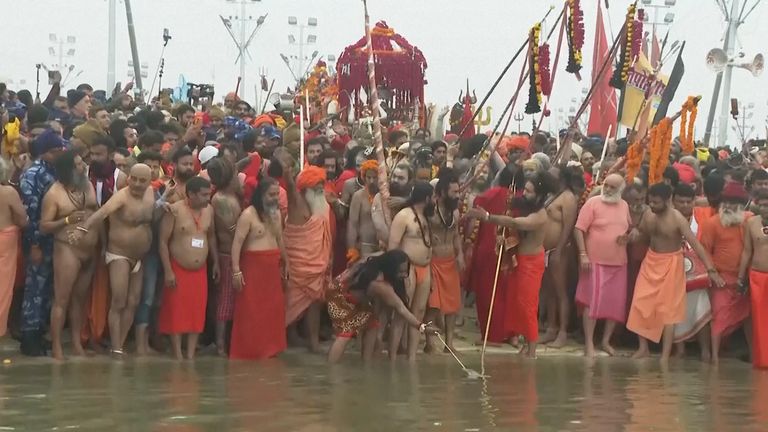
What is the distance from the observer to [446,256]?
11102 millimetres

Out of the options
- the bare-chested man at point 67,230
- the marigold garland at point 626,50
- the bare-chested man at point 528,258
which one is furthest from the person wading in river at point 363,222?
the marigold garland at point 626,50

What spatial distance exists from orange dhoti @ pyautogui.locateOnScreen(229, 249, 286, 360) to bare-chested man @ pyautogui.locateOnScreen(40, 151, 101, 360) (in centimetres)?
122

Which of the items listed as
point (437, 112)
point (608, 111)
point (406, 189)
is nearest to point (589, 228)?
point (406, 189)

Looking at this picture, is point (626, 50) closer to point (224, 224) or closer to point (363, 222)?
point (363, 222)

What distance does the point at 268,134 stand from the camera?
12.3 metres

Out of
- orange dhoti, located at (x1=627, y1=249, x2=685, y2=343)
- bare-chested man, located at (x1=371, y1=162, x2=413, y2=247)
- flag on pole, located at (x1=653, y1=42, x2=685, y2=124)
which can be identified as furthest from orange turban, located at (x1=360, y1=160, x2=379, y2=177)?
flag on pole, located at (x1=653, y1=42, x2=685, y2=124)

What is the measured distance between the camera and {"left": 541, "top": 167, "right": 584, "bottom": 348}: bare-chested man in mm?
11734

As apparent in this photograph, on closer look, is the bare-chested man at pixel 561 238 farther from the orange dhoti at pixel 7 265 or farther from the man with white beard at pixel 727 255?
the orange dhoti at pixel 7 265

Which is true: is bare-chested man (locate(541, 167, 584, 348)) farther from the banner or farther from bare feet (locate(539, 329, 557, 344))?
the banner

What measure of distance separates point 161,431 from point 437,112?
12.4m

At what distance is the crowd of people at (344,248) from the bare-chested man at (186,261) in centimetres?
2

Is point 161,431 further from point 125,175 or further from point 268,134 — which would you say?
point 268,134

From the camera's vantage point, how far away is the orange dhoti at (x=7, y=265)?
10.1 m

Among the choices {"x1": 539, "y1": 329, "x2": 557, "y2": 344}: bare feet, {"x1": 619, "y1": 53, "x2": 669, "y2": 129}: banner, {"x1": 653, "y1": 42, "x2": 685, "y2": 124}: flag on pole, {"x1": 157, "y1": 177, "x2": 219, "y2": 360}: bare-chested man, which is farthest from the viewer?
{"x1": 619, "y1": 53, "x2": 669, "y2": 129}: banner
